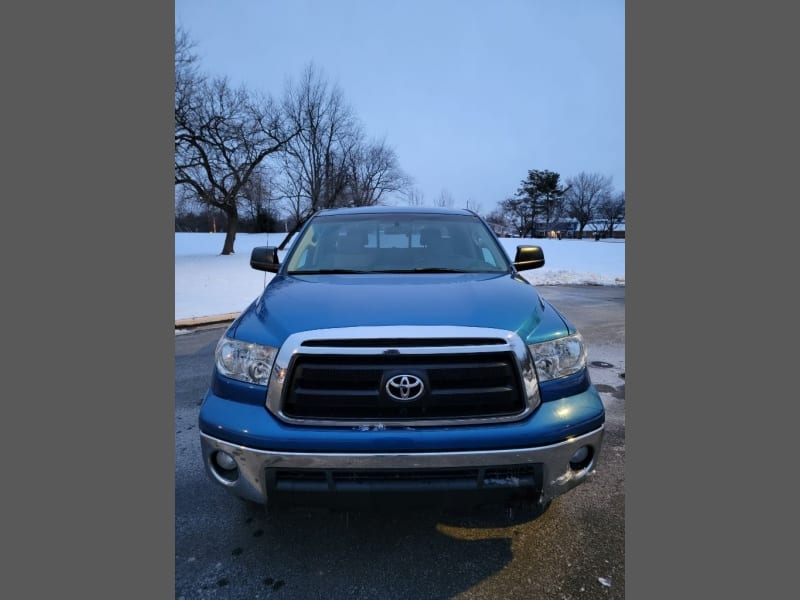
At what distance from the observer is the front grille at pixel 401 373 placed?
1.87m

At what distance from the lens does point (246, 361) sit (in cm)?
200

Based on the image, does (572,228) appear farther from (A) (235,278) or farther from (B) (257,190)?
(A) (235,278)

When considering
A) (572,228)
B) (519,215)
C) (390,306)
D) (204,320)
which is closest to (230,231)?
(204,320)

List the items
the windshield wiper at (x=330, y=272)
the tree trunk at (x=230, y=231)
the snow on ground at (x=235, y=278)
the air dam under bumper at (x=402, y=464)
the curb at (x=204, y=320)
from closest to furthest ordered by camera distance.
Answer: the air dam under bumper at (x=402, y=464) → the windshield wiper at (x=330, y=272) → the curb at (x=204, y=320) → the snow on ground at (x=235, y=278) → the tree trunk at (x=230, y=231)

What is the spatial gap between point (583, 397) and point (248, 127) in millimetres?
23445

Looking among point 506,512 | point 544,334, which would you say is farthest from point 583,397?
point 506,512

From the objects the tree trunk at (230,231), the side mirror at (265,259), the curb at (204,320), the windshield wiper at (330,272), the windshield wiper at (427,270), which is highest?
the tree trunk at (230,231)

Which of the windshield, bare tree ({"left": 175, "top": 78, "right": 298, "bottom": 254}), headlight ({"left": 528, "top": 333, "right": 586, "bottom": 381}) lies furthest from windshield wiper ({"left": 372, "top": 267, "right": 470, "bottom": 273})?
bare tree ({"left": 175, "top": 78, "right": 298, "bottom": 254})

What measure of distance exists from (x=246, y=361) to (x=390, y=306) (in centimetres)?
75

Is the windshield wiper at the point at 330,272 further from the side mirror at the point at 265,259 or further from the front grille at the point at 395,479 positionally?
the front grille at the point at 395,479

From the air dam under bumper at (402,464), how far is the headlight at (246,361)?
0.31 metres

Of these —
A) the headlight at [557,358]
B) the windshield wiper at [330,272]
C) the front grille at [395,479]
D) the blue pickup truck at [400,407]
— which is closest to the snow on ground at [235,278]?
the windshield wiper at [330,272]

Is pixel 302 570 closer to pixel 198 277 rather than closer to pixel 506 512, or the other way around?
pixel 506 512

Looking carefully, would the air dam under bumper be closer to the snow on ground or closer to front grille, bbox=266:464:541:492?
front grille, bbox=266:464:541:492
